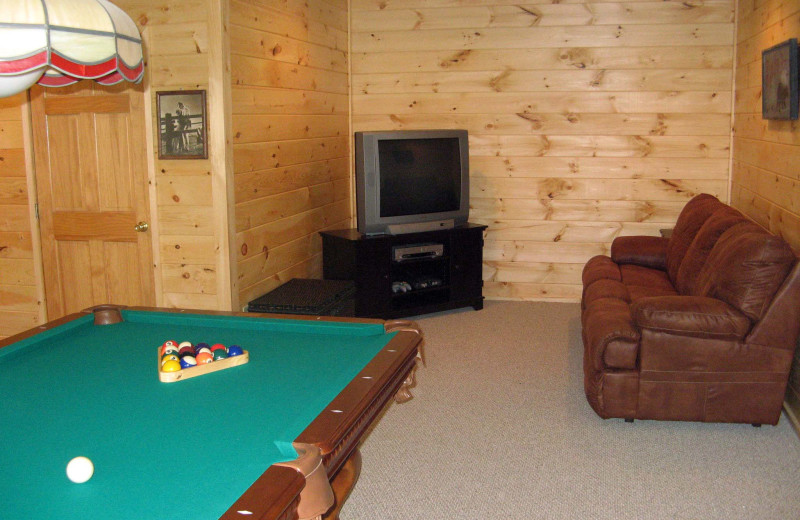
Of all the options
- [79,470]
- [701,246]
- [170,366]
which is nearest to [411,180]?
[701,246]

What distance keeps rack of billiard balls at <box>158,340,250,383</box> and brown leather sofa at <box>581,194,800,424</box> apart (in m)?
1.86

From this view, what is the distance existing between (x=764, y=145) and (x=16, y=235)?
179 inches

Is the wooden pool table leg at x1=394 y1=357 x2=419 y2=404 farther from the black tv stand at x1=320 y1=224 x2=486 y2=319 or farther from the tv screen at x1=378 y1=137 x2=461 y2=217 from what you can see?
the tv screen at x1=378 y1=137 x2=461 y2=217

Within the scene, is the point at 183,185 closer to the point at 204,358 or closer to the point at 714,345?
the point at 204,358

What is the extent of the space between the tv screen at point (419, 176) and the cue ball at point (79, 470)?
3.91 m

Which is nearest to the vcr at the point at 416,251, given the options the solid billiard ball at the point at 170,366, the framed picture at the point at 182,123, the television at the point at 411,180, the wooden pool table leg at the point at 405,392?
the television at the point at 411,180

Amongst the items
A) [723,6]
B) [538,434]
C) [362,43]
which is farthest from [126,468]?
[723,6]

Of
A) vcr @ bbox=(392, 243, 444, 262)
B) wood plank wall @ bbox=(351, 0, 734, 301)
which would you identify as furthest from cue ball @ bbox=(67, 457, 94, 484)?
wood plank wall @ bbox=(351, 0, 734, 301)

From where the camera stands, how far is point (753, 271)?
3363 millimetres

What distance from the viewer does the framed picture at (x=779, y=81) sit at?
3770 millimetres

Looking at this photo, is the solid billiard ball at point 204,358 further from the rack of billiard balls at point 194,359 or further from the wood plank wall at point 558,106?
the wood plank wall at point 558,106

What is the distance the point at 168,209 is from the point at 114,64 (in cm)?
231

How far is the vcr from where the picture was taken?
18.0 ft

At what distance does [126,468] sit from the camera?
1627 millimetres
